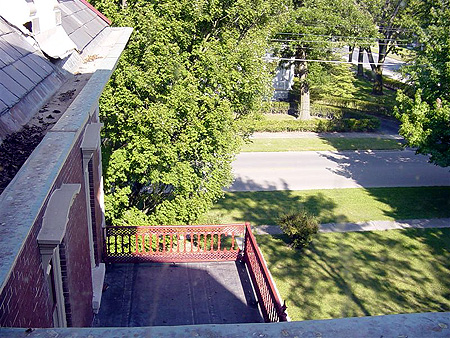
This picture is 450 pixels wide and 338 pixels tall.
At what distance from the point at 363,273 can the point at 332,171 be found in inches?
361

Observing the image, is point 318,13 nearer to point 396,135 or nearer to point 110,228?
point 396,135

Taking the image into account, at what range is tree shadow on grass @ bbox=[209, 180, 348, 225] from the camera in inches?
685

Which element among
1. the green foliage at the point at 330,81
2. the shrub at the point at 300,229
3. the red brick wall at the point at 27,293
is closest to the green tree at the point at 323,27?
the green foliage at the point at 330,81

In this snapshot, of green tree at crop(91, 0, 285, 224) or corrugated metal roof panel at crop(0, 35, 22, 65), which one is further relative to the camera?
green tree at crop(91, 0, 285, 224)

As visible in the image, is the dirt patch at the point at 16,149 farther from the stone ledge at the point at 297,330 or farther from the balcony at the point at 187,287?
the balcony at the point at 187,287

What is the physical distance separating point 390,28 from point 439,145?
18.6 m

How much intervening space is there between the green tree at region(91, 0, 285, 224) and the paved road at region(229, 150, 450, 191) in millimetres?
8094

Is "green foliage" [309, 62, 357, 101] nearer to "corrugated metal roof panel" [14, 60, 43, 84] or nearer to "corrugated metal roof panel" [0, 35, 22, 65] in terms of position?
"corrugated metal roof panel" [14, 60, 43, 84]

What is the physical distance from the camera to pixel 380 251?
50.3ft

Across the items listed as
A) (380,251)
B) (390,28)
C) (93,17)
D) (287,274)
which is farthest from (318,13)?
(93,17)

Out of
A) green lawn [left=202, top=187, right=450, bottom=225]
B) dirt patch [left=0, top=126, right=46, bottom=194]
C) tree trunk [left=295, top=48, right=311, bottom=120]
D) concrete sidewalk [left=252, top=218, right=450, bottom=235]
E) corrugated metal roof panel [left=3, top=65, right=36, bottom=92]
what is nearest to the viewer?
dirt patch [left=0, top=126, right=46, bottom=194]

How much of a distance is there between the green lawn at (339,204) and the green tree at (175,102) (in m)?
5.40

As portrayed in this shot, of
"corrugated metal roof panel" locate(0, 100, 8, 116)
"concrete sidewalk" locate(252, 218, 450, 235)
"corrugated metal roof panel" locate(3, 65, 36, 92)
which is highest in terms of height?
"corrugated metal roof panel" locate(3, 65, 36, 92)

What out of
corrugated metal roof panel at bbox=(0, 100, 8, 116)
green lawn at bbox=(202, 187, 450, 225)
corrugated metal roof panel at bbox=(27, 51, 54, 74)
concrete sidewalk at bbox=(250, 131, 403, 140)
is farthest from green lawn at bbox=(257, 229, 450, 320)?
concrete sidewalk at bbox=(250, 131, 403, 140)
